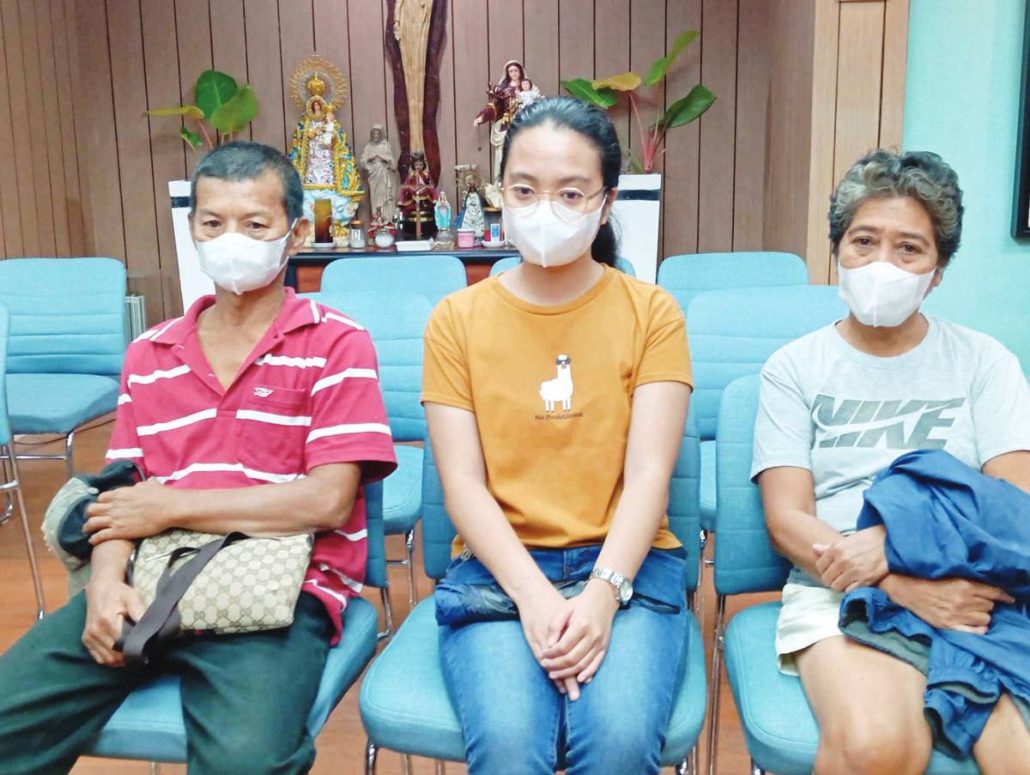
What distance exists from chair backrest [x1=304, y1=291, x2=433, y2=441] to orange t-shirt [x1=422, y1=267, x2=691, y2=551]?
2.50ft

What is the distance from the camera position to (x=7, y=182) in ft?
15.5

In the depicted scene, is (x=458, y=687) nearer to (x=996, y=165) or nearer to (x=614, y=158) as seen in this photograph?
(x=614, y=158)

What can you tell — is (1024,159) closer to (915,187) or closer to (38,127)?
(915,187)

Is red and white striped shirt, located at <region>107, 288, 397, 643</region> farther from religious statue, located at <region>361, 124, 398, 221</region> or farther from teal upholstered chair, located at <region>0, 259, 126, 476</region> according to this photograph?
religious statue, located at <region>361, 124, 398, 221</region>

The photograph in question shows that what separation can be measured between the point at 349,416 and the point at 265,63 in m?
4.63

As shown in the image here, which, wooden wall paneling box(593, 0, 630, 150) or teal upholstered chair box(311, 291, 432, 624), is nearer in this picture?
teal upholstered chair box(311, 291, 432, 624)

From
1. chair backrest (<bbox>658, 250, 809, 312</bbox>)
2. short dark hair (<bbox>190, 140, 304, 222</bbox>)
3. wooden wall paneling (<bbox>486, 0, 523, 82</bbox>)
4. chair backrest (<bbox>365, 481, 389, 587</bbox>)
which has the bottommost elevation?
chair backrest (<bbox>365, 481, 389, 587</bbox>)

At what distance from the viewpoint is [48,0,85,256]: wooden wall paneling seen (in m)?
5.34

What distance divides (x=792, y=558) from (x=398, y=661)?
64 centimetres

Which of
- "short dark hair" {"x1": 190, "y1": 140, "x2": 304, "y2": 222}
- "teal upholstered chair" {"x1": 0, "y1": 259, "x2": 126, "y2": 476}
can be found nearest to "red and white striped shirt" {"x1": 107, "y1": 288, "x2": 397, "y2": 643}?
"short dark hair" {"x1": 190, "y1": 140, "x2": 304, "y2": 222}

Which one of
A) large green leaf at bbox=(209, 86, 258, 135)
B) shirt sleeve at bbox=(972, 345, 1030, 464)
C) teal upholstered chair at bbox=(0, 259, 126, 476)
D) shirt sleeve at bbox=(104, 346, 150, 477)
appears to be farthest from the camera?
large green leaf at bbox=(209, 86, 258, 135)

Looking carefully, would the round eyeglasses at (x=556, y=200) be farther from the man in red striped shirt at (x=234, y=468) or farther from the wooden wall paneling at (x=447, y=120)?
the wooden wall paneling at (x=447, y=120)

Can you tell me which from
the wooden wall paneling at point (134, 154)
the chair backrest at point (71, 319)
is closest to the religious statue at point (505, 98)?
the wooden wall paneling at point (134, 154)

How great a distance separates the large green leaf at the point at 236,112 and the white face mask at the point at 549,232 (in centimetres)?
421
